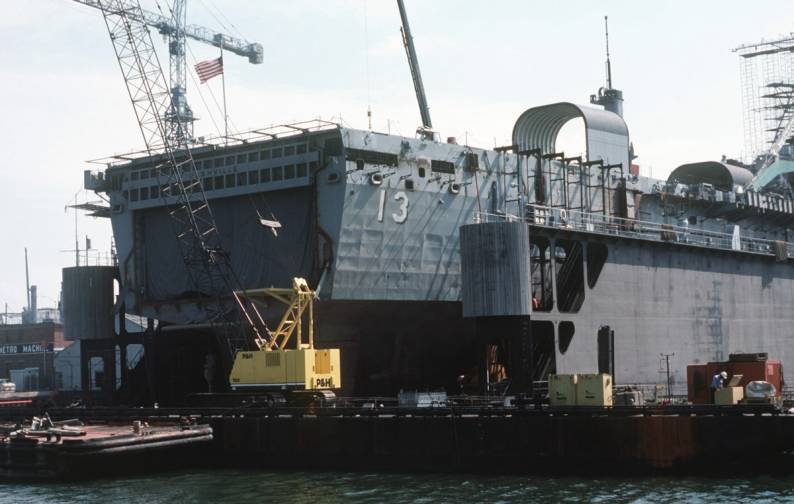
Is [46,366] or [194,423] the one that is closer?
[194,423]

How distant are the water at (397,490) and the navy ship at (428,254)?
472 inches

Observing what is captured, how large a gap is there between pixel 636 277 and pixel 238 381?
2316cm

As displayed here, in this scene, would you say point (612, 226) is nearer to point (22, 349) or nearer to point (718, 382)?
point (718, 382)

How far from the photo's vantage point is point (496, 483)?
124 ft

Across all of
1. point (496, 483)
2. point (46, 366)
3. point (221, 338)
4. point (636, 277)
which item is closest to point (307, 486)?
point (496, 483)

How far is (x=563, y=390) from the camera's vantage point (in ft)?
139

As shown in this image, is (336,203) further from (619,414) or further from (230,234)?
(619,414)

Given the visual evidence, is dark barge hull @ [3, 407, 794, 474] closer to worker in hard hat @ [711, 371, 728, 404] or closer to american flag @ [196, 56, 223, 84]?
worker in hard hat @ [711, 371, 728, 404]

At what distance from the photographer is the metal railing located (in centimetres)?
5762

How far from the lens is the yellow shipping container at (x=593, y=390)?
41.5 m

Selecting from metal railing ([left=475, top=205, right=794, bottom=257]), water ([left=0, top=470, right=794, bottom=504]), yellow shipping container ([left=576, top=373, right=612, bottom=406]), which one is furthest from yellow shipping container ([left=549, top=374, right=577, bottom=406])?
metal railing ([left=475, top=205, right=794, bottom=257])

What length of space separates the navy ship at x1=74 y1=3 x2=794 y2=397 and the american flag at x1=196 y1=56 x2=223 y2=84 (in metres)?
11.3

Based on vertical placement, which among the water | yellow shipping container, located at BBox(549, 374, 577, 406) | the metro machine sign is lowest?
the water

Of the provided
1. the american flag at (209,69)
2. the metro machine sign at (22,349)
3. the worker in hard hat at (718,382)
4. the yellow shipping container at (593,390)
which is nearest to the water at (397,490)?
Result: the yellow shipping container at (593,390)
